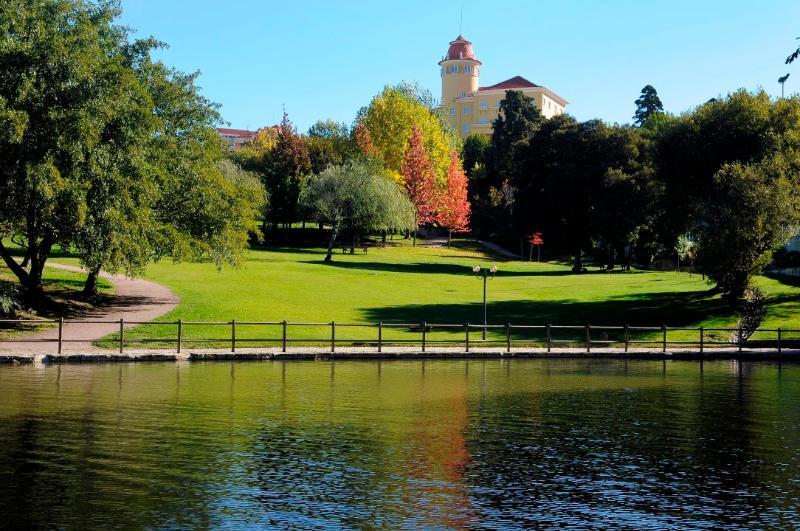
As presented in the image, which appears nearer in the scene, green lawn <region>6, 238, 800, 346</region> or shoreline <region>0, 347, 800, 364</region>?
shoreline <region>0, 347, 800, 364</region>

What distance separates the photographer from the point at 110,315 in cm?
4775

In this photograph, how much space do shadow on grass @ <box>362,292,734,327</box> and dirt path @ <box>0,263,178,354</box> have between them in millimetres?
12502

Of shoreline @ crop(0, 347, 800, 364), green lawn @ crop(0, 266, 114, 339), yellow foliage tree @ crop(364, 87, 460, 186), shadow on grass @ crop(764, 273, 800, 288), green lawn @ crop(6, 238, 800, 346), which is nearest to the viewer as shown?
shoreline @ crop(0, 347, 800, 364)

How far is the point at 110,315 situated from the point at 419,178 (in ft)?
212

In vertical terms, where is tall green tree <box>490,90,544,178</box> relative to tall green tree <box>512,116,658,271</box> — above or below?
above

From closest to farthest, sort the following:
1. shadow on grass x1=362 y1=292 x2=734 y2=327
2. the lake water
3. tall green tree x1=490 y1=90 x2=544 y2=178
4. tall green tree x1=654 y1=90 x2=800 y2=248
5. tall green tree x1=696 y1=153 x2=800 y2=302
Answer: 1. the lake water
2. tall green tree x1=696 y1=153 x2=800 y2=302
3. shadow on grass x1=362 y1=292 x2=734 y2=327
4. tall green tree x1=654 y1=90 x2=800 y2=248
5. tall green tree x1=490 y1=90 x2=544 y2=178

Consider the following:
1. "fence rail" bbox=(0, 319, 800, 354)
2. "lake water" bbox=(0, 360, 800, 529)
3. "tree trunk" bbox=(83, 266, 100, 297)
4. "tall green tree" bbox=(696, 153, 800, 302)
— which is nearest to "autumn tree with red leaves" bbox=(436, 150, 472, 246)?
"tall green tree" bbox=(696, 153, 800, 302)

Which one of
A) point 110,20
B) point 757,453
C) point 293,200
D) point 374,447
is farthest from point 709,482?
point 293,200

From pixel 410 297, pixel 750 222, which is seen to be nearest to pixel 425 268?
pixel 410 297

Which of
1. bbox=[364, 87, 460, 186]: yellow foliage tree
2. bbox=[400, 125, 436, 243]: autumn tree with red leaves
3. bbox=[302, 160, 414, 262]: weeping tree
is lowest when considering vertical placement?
bbox=[302, 160, 414, 262]: weeping tree

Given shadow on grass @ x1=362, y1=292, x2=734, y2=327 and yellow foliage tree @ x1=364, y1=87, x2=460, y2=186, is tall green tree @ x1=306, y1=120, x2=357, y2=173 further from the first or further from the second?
shadow on grass @ x1=362, y1=292, x2=734, y2=327

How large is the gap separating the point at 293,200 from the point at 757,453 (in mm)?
87560

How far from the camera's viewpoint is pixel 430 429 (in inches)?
861

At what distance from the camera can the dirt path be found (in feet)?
123
